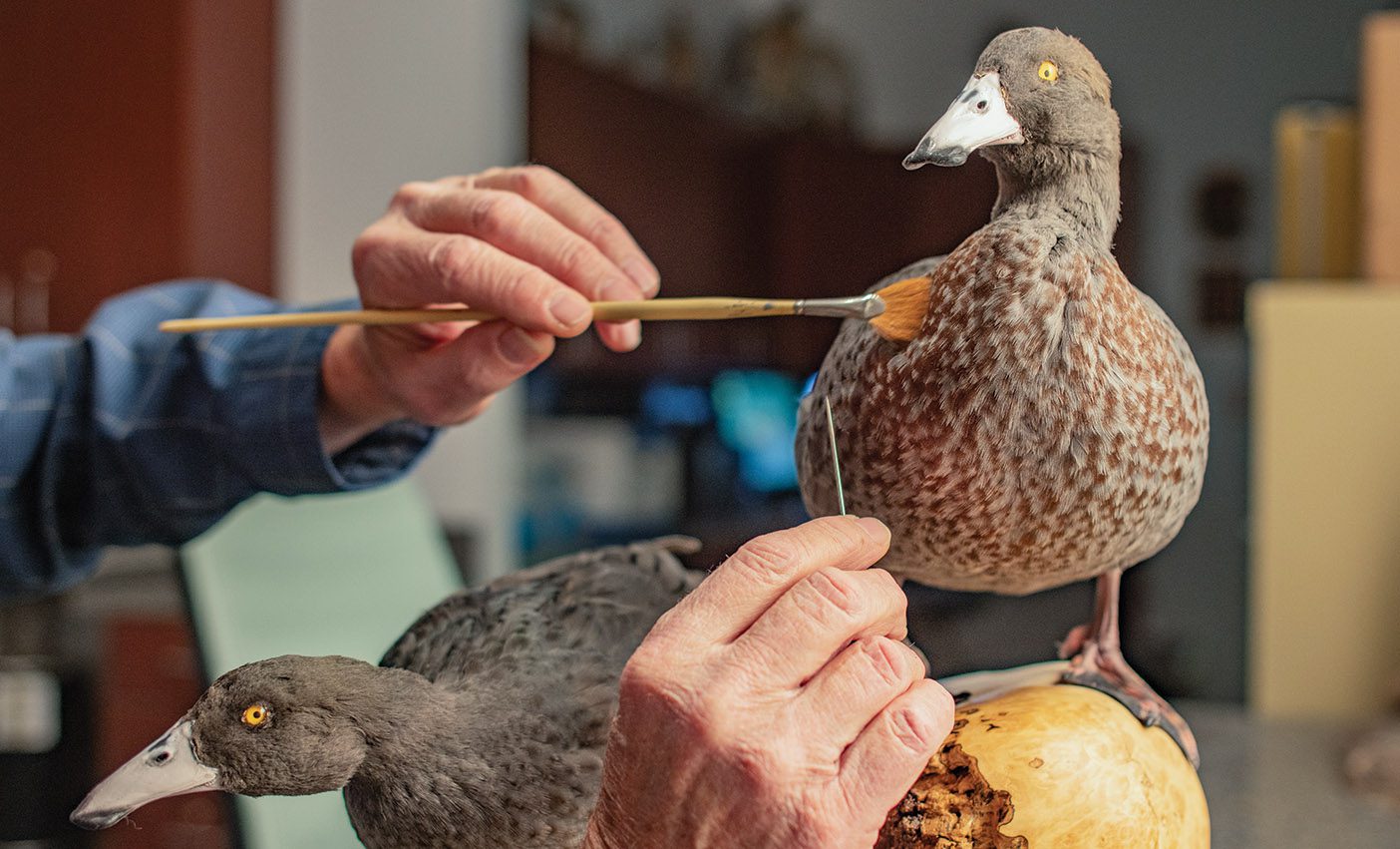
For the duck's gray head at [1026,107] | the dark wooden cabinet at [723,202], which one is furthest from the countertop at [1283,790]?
the dark wooden cabinet at [723,202]

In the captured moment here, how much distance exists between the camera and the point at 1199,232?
4086mm

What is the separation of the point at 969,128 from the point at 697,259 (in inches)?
151

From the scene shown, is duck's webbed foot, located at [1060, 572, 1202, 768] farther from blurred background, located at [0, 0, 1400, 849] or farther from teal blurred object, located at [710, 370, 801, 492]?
teal blurred object, located at [710, 370, 801, 492]

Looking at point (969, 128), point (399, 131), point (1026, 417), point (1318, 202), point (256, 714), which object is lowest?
point (256, 714)

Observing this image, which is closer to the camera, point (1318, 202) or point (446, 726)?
point (446, 726)

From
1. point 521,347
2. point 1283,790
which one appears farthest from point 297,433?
point 1283,790

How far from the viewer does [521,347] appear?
706mm

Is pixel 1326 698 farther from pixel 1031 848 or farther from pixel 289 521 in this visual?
pixel 289 521

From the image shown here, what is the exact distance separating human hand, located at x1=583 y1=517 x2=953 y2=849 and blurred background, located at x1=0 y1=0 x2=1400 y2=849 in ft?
0.39

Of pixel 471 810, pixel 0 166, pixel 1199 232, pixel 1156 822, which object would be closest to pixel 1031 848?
pixel 1156 822

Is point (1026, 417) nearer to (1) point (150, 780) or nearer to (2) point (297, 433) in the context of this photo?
(1) point (150, 780)

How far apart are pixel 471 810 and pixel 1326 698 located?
1.09 metres

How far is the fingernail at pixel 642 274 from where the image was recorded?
28.9 inches

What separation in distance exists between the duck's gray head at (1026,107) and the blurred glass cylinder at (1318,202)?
1.58 meters
